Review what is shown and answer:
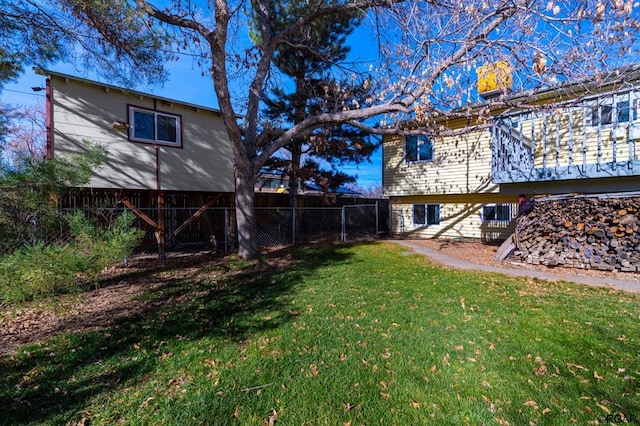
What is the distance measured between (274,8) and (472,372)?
1118 cm

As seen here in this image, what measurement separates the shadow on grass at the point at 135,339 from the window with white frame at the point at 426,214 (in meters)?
8.68

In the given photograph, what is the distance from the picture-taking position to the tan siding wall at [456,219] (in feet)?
38.0

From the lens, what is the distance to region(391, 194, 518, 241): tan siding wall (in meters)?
11.6

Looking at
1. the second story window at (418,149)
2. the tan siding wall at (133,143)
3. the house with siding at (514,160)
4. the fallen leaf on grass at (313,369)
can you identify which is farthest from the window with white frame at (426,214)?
the fallen leaf on grass at (313,369)

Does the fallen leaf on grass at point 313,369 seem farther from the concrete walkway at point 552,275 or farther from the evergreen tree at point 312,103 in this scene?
the evergreen tree at point 312,103

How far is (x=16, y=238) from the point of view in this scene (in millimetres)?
2818

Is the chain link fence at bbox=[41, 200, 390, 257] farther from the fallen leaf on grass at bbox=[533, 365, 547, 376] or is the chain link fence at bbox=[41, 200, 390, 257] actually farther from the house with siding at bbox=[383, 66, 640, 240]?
the fallen leaf on grass at bbox=[533, 365, 547, 376]

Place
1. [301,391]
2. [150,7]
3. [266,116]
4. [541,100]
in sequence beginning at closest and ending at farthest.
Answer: [301,391], [150,7], [541,100], [266,116]

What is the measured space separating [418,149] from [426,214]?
9.59 feet

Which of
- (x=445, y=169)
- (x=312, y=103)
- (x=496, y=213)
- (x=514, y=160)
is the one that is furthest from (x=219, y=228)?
(x=496, y=213)

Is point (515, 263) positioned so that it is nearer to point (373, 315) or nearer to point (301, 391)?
point (373, 315)

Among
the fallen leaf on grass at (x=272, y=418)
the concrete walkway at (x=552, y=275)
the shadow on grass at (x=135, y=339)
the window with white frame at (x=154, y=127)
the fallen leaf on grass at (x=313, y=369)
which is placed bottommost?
the fallen leaf on grass at (x=272, y=418)

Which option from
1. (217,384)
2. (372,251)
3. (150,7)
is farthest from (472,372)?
(150,7)

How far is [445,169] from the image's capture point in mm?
12531
